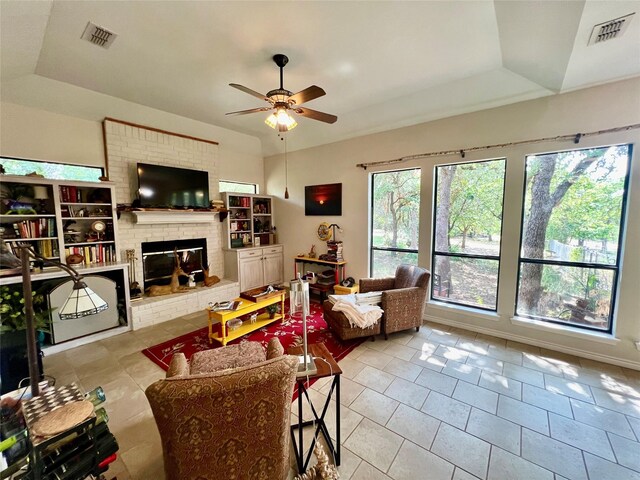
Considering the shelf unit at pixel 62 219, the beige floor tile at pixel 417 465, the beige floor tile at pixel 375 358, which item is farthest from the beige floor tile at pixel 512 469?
the shelf unit at pixel 62 219

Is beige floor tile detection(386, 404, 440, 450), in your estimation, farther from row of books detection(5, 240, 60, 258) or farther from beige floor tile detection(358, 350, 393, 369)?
row of books detection(5, 240, 60, 258)

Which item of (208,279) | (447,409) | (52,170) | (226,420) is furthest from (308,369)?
(52,170)

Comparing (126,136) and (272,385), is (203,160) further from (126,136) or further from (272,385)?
(272,385)

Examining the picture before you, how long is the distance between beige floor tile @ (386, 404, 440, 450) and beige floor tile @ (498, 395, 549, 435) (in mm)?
617

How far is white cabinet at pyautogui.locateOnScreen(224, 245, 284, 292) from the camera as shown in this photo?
4.97 m

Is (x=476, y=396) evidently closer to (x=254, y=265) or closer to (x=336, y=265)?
(x=336, y=265)

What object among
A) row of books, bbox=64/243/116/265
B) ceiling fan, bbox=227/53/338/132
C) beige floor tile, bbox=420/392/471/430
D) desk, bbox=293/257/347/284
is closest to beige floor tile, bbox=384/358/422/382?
beige floor tile, bbox=420/392/471/430

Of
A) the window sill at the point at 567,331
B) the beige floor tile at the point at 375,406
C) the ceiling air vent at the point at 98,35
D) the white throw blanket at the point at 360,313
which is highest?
the ceiling air vent at the point at 98,35

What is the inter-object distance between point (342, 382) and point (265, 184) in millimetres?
4650

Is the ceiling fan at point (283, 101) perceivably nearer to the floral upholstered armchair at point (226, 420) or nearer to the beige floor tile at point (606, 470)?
the floral upholstered armchair at point (226, 420)

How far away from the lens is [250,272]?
513 cm

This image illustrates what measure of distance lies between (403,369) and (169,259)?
13.4 feet

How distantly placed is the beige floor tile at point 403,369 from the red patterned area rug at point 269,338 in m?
0.52

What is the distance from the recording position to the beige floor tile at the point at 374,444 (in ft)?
5.53
